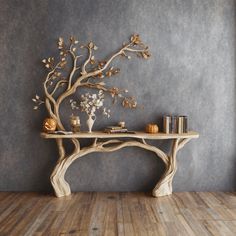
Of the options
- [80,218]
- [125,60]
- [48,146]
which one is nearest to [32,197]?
[48,146]

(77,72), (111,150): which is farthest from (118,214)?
(77,72)

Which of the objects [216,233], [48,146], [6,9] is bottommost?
[216,233]

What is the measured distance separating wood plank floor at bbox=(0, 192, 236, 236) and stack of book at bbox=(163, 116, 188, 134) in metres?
0.83

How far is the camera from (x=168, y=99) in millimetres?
4449

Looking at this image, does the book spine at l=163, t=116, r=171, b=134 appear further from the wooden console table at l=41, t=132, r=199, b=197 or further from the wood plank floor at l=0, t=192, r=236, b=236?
the wood plank floor at l=0, t=192, r=236, b=236

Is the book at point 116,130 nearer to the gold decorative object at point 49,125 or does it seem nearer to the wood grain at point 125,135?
the wood grain at point 125,135

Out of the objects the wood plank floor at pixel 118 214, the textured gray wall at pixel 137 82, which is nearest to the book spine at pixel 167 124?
the textured gray wall at pixel 137 82

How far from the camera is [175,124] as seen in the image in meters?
4.24

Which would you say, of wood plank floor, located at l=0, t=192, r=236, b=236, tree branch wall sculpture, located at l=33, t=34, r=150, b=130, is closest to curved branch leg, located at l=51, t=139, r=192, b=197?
wood plank floor, located at l=0, t=192, r=236, b=236

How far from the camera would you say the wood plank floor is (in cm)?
323

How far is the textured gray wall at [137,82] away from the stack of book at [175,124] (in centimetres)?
23

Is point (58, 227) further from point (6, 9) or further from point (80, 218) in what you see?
point (6, 9)

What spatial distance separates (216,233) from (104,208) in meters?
1.25

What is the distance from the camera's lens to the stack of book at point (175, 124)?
4.21 m
